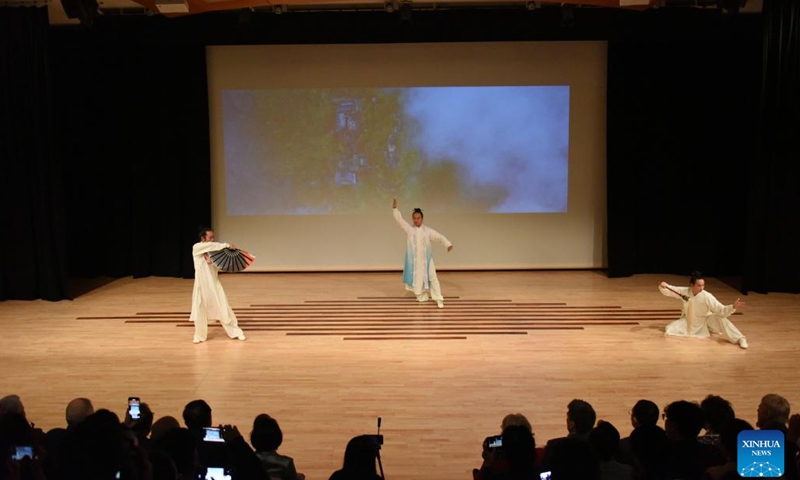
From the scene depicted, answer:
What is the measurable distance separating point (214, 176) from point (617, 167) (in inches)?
234

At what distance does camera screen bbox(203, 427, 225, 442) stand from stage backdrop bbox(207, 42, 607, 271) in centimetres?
828

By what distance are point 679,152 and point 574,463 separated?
31.3 feet

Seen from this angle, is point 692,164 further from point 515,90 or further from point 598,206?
point 515,90

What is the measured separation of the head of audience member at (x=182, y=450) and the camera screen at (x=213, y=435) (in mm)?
290

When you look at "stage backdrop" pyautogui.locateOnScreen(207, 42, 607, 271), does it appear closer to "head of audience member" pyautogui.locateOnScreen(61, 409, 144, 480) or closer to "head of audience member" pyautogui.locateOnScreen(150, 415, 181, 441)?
"head of audience member" pyautogui.locateOnScreen(150, 415, 181, 441)

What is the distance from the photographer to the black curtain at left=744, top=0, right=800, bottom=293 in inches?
386

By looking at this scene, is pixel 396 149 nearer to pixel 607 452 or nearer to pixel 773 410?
pixel 773 410

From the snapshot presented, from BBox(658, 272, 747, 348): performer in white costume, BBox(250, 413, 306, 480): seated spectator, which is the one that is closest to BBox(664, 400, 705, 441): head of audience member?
BBox(250, 413, 306, 480): seated spectator

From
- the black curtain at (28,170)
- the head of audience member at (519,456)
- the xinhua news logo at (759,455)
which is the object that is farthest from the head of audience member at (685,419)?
the black curtain at (28,170)

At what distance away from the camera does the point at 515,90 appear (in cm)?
1156

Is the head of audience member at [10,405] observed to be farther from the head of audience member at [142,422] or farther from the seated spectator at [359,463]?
the seated spectator at [359,463]

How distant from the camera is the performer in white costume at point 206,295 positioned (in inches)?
316

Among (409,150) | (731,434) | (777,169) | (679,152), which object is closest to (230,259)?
(409,150)

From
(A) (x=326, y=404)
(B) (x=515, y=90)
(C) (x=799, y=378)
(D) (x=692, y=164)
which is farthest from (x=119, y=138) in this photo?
(C) (x=799, y=378)
